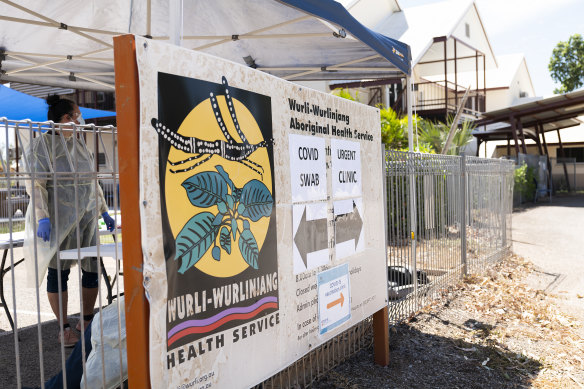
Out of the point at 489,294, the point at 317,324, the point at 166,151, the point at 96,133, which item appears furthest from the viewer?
the point at 489,294

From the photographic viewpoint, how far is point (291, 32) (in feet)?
20.2

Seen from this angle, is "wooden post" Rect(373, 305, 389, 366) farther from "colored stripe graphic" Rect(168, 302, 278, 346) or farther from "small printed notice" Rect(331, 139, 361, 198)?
"colored stripe graphic" Rect(168, 302, 278, 346)

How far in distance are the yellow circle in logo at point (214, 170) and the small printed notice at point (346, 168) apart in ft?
2.91

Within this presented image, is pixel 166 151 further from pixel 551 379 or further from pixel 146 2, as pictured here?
pixel 551 379

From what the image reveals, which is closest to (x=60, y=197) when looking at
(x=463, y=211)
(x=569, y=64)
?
(x=463, y=211)

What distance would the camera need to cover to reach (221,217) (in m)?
2.58

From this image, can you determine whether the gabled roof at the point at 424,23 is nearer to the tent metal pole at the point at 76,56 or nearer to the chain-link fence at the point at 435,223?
the chain-link fence at the point at 435,223

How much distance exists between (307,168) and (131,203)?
56.6 inches

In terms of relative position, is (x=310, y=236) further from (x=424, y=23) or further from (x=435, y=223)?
(x=424, y=23)

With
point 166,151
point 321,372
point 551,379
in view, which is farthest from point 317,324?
point 551,379

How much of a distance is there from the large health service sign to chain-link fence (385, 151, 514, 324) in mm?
1554

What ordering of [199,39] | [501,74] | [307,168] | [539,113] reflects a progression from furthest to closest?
[501,74]
[539,113]
[199,39]
[307,168]

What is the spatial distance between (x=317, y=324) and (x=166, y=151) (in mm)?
1752

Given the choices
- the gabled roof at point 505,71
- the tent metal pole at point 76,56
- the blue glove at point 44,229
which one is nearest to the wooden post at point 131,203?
the blue glove at point 44,229
